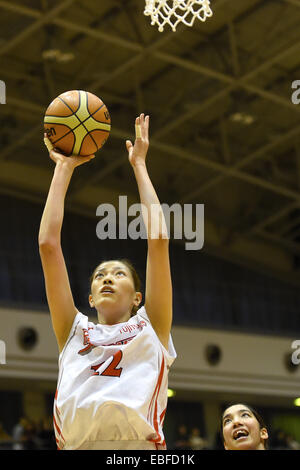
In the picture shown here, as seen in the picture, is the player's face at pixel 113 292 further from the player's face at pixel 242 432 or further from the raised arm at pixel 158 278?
the player's face at pixel 242 432

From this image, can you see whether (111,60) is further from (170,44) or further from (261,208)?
(261,208)

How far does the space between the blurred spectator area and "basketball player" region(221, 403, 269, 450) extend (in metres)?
14.1

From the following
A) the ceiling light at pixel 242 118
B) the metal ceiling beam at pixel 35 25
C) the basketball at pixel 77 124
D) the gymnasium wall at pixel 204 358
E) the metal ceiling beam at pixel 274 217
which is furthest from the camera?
the metal ceiling beam at pixel 274 217

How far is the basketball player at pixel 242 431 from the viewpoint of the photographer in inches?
176

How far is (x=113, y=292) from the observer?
366 cm

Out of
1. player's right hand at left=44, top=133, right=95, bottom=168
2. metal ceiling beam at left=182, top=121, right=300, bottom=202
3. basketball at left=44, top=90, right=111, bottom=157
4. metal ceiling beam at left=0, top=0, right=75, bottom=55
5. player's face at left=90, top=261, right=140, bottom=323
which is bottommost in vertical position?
player's face at left=90, top=261, right=140, bottom=323

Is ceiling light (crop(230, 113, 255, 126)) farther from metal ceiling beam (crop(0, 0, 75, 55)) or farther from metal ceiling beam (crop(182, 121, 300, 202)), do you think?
metal ceiling beam (crop(0, 0, 75, 55))

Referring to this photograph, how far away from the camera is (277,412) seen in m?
25.1

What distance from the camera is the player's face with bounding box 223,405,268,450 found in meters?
4.48

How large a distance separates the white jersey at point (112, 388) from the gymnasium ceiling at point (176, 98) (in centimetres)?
1158

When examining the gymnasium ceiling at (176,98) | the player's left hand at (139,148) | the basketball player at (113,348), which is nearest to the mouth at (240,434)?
the basketball player at (113,348)

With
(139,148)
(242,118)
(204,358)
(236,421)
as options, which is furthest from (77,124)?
(204,358)

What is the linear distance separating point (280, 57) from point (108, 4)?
350 cm

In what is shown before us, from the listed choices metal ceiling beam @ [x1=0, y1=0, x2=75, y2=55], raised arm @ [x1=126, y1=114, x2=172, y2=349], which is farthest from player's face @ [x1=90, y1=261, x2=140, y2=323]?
metal ceiling beam @ [x1=0, y1=0, x2=75, y2=55]
